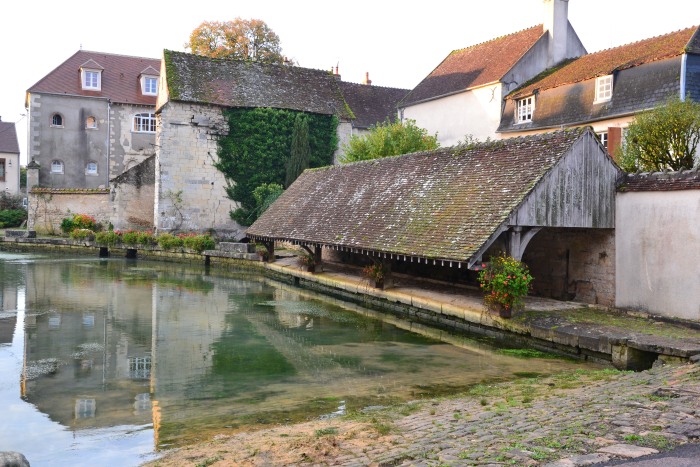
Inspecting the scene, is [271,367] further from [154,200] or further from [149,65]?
[149,65]

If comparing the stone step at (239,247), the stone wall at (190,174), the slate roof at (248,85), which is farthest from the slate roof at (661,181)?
the stone wall at (190,174)

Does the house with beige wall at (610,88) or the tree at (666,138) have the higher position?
the house with beige wall at (610,88)

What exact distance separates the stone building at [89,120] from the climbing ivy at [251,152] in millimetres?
8612

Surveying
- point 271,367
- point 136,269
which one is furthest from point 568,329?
point 136,269

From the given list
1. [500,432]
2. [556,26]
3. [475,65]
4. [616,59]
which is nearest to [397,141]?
[475,65]

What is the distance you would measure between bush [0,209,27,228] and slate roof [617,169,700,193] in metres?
28.3

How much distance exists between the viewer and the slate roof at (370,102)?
29859 millimetres

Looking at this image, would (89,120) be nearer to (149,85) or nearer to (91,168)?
(91,168)

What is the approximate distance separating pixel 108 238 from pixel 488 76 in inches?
616

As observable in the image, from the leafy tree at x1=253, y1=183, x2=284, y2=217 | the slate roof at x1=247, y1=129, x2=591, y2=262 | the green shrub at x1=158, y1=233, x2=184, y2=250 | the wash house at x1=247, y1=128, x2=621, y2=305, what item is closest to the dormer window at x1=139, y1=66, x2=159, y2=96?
the leafy tree at x1=253, y1=183, x2=284, y2=217

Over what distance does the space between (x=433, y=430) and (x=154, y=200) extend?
23.1 metres

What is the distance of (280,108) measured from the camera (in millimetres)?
25828

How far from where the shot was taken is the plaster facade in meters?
9.51

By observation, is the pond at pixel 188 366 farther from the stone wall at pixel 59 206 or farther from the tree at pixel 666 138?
the stone wall at pixel 59 206
